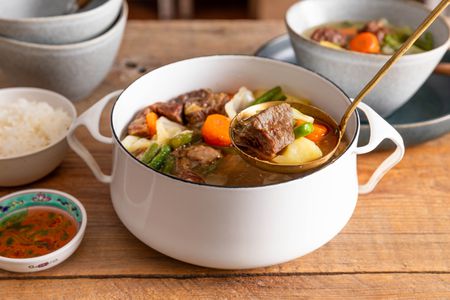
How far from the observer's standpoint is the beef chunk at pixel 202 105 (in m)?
1.47

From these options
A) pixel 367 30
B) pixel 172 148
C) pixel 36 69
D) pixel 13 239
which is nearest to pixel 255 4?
pixel 367 30

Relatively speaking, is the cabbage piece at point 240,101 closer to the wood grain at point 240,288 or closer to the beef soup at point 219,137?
the beef soup at point 219,137

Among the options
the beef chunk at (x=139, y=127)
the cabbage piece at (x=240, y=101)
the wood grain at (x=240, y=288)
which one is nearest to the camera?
the wood grain at (x=240, y=288)

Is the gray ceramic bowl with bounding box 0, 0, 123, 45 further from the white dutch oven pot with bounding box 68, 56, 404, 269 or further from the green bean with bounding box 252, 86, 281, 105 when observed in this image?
the green bean with bounding box 252, 86, 281, 105

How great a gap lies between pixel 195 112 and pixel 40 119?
16.7 inches

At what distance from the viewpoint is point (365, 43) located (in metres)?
1.75

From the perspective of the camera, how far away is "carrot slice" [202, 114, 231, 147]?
1363 millimetres

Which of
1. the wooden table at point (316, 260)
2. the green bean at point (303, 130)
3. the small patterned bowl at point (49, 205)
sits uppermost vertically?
the green bean at point (303, 130)

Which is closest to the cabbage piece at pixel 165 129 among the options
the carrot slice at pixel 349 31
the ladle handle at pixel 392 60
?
the ladle handle at pixel 392 60

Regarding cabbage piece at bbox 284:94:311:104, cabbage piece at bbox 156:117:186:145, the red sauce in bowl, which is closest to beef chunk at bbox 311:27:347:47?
cabbage piece at bbox 284:94:311:104

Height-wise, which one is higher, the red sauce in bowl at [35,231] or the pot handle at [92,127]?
the pot handle at [92,127]

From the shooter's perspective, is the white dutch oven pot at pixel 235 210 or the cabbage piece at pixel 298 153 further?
the cabbage piece at pixel 298 153

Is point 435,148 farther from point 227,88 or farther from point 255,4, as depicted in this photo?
point 255,4

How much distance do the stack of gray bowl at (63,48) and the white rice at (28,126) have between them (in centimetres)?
17
